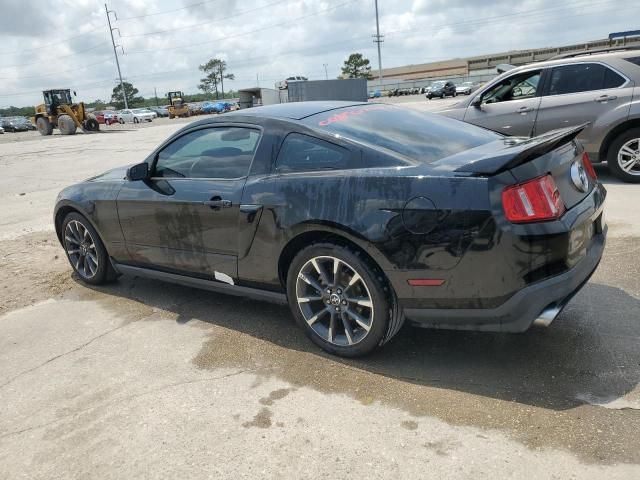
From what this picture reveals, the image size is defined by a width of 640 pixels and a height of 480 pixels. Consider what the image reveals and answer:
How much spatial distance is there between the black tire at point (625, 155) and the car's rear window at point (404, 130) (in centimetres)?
439

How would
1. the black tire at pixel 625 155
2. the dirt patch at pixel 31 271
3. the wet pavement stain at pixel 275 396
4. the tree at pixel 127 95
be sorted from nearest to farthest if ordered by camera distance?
the wet pavement stain at pixel 275 396, the dirt patch at pixel 31 271, the black tire at pixel 625 155, the tree at pixel 127 95

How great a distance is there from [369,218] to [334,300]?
2.01 ft

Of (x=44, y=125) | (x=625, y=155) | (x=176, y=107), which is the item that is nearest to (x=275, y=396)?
(x=625, y=155)

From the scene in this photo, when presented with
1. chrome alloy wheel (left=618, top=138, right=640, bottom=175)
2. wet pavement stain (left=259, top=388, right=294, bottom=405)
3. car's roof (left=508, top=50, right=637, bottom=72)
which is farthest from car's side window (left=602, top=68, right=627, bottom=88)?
wet pavement stain (left=259, top=388, right=294, bottom=405)

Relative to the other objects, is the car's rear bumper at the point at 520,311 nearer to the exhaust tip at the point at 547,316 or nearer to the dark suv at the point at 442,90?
the exhaust tip at the point at 547,316

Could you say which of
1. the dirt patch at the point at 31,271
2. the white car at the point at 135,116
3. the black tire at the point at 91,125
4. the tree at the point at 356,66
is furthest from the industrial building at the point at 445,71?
the dirt patch at the point at 31,271

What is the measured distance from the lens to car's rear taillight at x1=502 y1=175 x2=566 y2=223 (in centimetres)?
265

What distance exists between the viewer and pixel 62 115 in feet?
112

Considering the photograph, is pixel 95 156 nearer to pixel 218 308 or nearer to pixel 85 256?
pixel 85 256

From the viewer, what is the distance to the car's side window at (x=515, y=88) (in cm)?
782

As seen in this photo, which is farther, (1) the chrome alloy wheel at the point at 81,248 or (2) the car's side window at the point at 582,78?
(2) the car's side window at the point at 582,78

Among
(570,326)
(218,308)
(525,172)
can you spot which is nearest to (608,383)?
(570,326)

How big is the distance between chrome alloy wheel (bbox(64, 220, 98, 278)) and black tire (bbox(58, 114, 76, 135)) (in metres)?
32.0

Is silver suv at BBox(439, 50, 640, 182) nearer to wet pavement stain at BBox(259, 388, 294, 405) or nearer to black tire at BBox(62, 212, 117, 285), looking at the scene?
black tire at BBox(62, 212, 117, 285)
